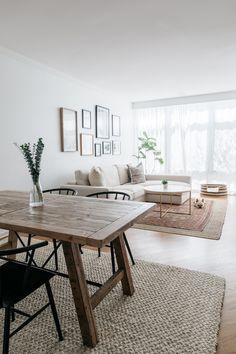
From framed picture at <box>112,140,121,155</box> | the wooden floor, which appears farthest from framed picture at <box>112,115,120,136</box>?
the wooden floor

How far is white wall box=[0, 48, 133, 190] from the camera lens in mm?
3229

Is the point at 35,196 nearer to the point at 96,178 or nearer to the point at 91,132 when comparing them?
the point at 96,178

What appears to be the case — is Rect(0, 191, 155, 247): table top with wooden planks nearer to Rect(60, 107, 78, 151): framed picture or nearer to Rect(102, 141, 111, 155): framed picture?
Rect(60, 107, 78, 151): framed picture

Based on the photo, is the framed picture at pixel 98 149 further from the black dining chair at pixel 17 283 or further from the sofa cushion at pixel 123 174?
the black dining chair at pixel 17 283

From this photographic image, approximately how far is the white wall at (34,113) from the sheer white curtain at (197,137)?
244cm

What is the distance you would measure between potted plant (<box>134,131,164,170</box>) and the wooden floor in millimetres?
3438

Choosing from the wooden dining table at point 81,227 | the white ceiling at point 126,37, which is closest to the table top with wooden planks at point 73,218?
the wooden dining table at point 81,227

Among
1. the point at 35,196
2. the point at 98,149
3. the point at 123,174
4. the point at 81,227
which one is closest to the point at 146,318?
the point at 81,227

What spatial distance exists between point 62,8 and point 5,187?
2196mm

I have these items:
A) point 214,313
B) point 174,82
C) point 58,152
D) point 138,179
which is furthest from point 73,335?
point 174,82

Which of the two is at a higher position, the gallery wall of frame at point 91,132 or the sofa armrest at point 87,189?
the gallery wall of frame at point 91,132

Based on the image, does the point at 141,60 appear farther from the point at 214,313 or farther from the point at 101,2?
the point at 214,313

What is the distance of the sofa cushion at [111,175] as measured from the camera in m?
4.79

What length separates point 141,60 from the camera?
365 centimetres
